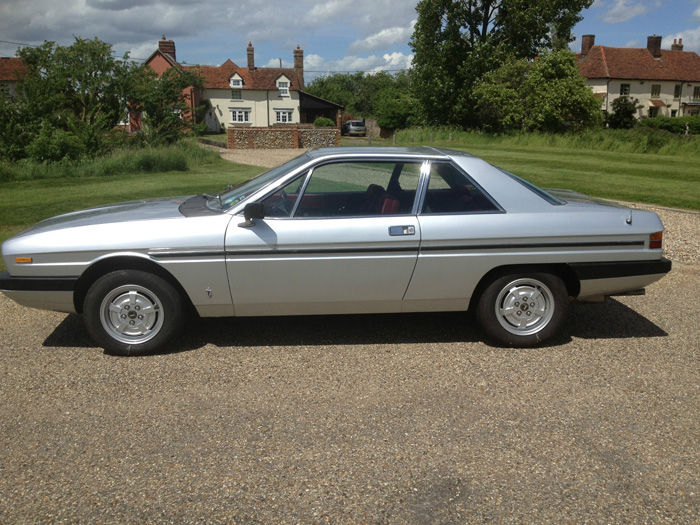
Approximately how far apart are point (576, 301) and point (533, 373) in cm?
92

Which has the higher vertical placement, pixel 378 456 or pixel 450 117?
pixel 450 117

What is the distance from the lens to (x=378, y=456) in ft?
11.3

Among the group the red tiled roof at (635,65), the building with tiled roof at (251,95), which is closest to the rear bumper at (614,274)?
the building with tiled roof at (251,95)

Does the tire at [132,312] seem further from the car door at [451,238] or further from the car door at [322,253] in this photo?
the car door at [451,238]

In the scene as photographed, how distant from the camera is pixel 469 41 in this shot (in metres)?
46.6

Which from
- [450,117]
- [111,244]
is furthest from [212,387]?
[450,117]

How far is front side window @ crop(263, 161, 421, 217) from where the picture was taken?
15.8 ft

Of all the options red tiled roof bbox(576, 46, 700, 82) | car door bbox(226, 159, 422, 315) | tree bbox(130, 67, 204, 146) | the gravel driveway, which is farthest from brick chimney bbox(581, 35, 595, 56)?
car door bbox(226, 159, 422, 315)

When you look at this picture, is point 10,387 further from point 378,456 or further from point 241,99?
point 241,99

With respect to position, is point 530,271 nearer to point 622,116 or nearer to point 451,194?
point 451,194

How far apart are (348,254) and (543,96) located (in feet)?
123

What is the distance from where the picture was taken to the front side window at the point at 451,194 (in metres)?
4.89

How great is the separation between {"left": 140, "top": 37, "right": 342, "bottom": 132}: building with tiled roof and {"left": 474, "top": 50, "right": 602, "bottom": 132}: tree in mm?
26121

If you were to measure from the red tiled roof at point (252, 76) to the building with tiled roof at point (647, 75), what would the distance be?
99.1 feet
